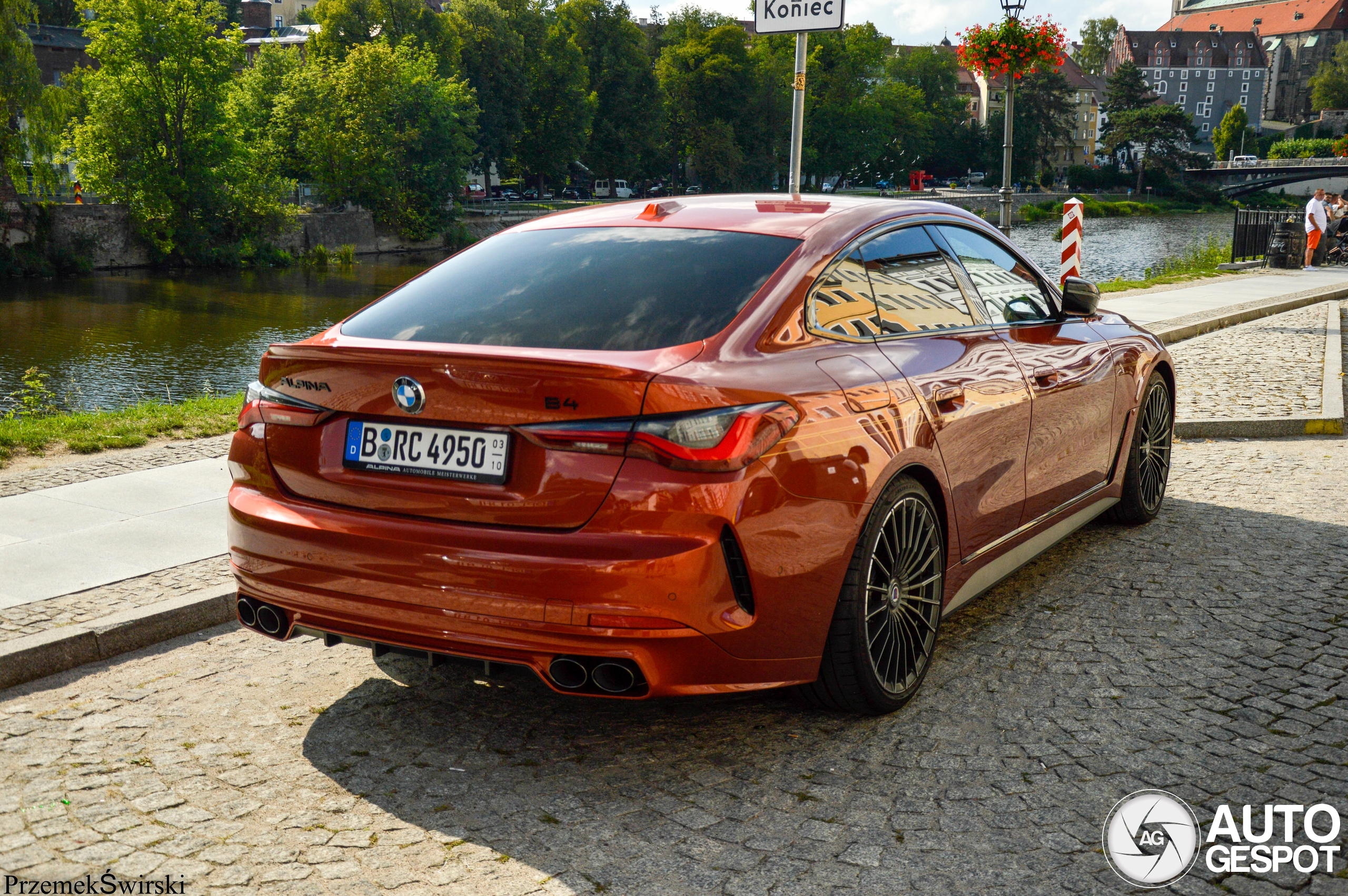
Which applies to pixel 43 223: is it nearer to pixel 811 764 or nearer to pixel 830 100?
pixel 811 764

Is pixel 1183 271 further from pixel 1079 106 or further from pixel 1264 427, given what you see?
pixel 1079 106

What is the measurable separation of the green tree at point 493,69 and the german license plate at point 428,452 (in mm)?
72526

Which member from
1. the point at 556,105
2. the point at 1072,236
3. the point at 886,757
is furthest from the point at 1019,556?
the point at 556,105

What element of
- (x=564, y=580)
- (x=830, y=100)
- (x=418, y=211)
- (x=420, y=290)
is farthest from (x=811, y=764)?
(x=830, y=100)

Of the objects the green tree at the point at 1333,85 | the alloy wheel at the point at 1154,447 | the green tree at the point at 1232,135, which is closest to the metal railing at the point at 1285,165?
the green tree at the point at 1232,135

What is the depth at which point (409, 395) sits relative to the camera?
331cm

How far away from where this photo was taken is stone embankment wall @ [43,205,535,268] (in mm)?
45062

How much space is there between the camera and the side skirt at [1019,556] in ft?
14.2

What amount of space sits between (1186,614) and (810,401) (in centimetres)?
232

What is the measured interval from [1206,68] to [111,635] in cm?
18053

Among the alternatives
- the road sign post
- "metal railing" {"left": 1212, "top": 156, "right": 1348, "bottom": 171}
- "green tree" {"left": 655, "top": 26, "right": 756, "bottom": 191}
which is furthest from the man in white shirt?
"metal railing" {"left": 1212, "top": 156, "right": 1348, "bottom": 171}

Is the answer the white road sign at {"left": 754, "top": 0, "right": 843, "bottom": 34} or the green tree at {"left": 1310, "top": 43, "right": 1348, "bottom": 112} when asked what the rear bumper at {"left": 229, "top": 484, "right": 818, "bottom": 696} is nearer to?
the white road sign at {"left": 754, "top": 0, "right": 843, "bottom": 34}

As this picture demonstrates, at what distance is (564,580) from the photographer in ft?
10.2

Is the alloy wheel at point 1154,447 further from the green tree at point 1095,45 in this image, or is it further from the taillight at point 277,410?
the green tree at point 1095,45
